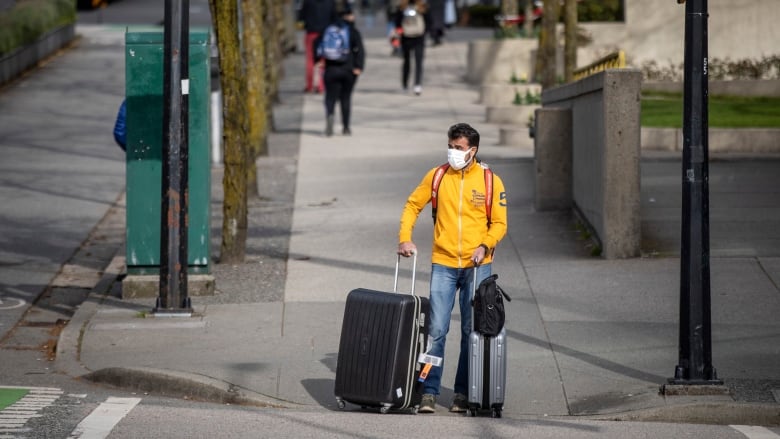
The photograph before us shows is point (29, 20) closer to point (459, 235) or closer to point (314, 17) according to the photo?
point (314, 17)

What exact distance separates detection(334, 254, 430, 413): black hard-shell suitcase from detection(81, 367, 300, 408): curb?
65cm

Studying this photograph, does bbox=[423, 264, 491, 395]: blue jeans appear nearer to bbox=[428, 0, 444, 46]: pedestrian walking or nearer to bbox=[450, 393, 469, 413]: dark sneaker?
bbox=[450, 393, 469, 413]: dark sneaker

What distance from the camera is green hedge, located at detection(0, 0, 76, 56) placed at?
92.0 ft

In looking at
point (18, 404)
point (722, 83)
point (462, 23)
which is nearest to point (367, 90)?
point (722, 83)

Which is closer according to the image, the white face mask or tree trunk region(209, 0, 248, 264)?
the white face mask

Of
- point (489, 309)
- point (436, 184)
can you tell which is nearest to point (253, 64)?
point (436, 184)

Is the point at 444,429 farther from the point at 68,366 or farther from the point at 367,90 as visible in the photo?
the point at 367,90

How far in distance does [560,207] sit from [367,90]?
14.9 meters

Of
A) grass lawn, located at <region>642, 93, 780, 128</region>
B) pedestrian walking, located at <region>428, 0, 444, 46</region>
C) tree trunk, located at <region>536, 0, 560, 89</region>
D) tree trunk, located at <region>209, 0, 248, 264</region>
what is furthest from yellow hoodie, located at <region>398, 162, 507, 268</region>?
pedestrian walking, located at <region>428, 0, 444, 46</region>

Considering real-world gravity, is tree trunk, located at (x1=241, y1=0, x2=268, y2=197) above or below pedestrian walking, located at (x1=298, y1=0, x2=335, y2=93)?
below

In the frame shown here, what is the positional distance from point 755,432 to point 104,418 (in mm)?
3813

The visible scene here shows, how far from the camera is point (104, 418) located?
8.04 m

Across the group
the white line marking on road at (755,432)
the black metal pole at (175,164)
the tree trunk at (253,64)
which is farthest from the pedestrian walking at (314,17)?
the white line marking on road at (755,432)

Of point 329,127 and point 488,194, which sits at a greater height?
point 488,194
